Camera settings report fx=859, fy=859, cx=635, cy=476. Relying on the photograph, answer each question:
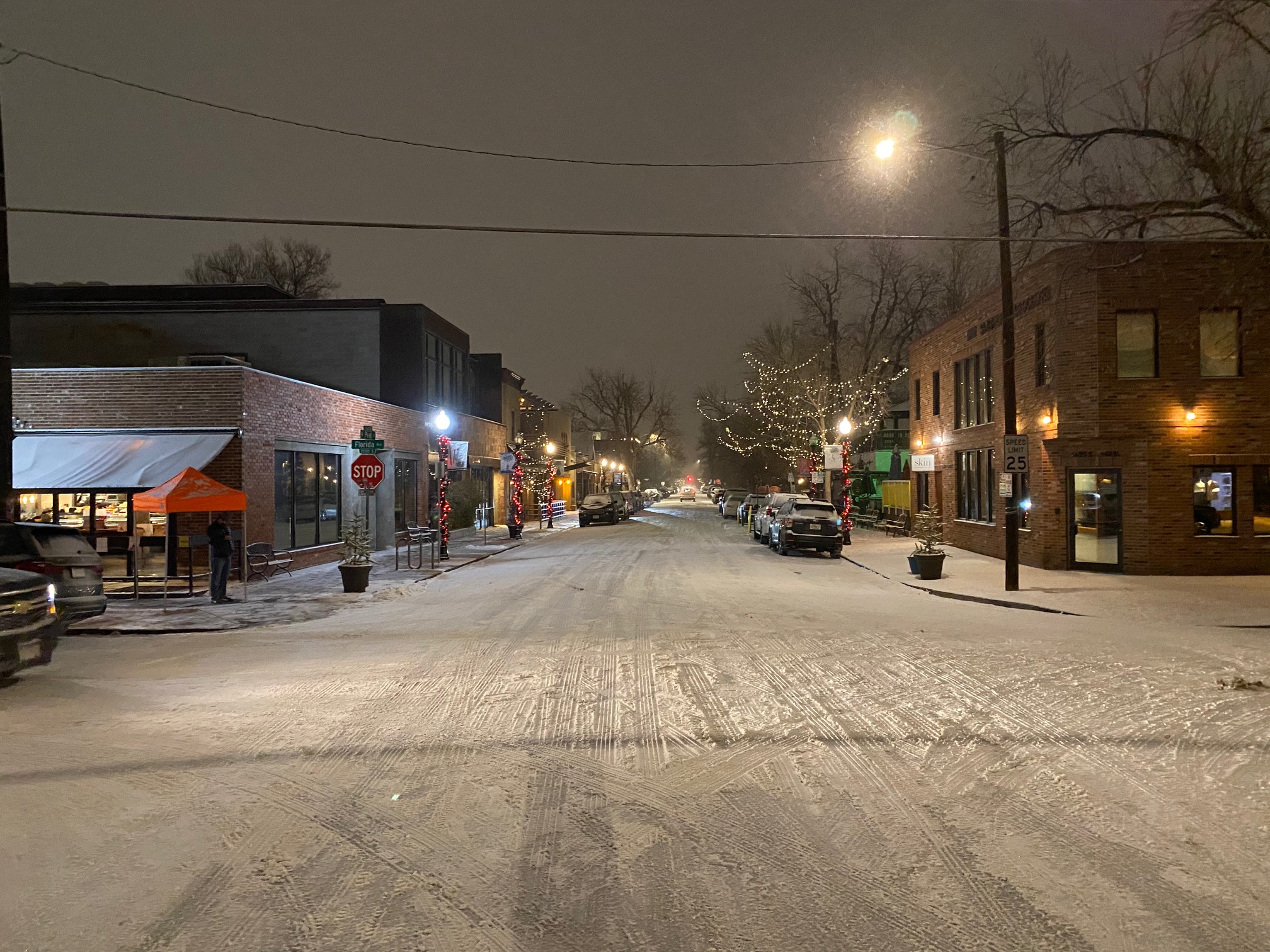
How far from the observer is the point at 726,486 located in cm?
10206

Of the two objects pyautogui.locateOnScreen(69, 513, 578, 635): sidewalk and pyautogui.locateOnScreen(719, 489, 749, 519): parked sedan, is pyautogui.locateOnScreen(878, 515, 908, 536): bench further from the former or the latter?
pyautogui.locateOnScreen(69, 513, 578, 635): sidewalk

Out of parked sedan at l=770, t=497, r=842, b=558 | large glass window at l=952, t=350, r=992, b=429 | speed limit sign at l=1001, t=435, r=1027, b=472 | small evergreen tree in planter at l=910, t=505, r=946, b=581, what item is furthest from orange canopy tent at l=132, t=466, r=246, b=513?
large glass window at l=952, t=350, r=992, b=429

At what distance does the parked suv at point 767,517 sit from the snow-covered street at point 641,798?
62.9 ft

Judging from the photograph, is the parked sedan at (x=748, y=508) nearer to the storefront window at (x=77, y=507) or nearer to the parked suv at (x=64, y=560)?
the storefront window at (x=77, y=507)

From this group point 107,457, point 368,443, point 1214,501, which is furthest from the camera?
point 368,443

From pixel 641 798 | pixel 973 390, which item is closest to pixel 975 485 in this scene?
pixel 973 390

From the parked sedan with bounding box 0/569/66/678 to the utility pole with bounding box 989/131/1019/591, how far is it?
15250mm

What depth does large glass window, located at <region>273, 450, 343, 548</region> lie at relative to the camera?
21.5 metres

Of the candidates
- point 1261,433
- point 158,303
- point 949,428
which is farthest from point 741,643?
point 158,303

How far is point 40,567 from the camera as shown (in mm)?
11430

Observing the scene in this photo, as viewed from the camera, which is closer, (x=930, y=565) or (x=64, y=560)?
(x=64, y=560)

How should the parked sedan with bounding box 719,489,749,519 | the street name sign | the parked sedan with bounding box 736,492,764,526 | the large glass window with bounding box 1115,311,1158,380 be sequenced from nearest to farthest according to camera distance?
1. the large glass window with bounding box 1115,311,1158,380
2. the street name sign
3. the parked sedan with bounding box 736,492,764,526
4. the parked sedan with bounding box 719,489,749,519

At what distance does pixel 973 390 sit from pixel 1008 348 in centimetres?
919

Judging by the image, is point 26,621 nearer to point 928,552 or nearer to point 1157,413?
point 928,552
